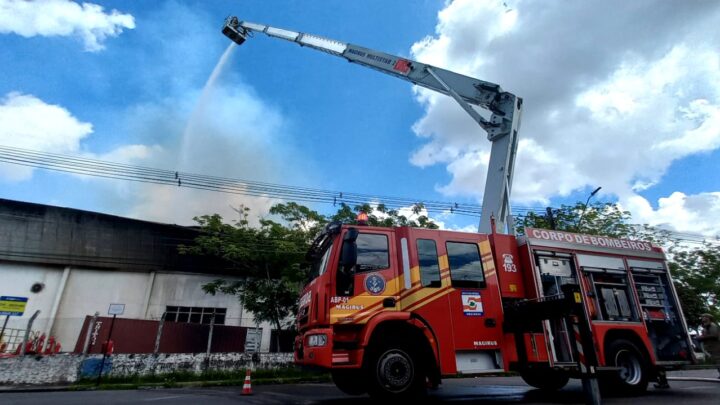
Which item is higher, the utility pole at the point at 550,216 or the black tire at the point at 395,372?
the utility pole at the point at 550,216

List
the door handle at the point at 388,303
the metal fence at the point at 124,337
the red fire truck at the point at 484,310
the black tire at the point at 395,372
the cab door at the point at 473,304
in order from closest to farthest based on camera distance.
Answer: the black tire at the point at 395,372, the red fire truck at the point at 484,310, the door handle at the point at 388,303, the cab door at the point at 473,304, the metal fence at the point at 124,337

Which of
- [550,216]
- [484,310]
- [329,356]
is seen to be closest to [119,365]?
[329,356]

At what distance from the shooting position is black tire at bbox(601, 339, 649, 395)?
25.1 ft

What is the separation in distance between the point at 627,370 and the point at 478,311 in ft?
12.5

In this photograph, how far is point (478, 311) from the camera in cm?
686

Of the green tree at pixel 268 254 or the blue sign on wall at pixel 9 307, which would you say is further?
the green tree at pixel 268 254

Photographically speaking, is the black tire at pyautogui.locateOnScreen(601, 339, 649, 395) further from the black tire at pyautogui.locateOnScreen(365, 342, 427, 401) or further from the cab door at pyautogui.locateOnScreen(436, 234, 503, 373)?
the black tire at pyautogui.locateOnScreen(365, 342, 427, 401)

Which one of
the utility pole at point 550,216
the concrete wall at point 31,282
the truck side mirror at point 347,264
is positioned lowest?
the truck side mirror at point 347,264

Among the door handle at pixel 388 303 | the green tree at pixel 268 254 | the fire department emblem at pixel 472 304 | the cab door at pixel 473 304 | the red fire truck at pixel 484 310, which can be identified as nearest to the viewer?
the red fire truck at pixel 484 310

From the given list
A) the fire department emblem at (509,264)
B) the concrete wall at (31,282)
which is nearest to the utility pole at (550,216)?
the fire department emblem at (509,264)

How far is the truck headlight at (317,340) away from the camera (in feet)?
19.1

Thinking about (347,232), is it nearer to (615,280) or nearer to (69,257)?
(615,280)

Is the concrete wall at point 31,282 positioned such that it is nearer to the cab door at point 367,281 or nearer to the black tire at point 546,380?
the cab door at point 367,281

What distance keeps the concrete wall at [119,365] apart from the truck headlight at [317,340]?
32.0 feet
